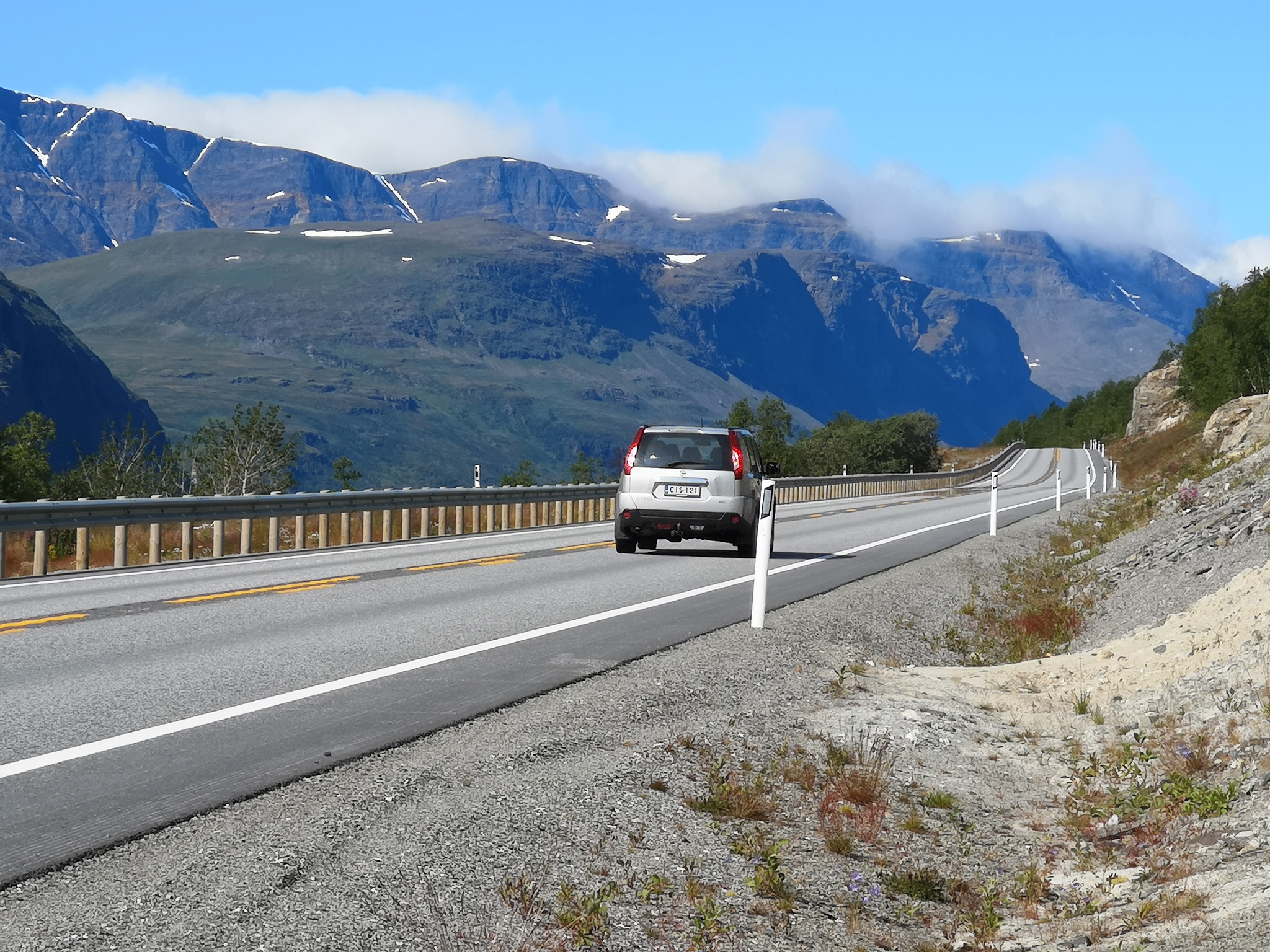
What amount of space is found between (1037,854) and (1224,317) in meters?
104

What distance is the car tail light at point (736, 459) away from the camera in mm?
18422

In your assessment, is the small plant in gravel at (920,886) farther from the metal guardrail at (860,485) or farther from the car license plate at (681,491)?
the metal guardrail at (860,485)

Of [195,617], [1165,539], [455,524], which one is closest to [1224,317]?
[455,524]

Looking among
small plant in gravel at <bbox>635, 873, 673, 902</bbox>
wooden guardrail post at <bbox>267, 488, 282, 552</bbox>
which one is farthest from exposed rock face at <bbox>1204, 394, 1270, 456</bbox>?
small plant in gravel at <bbox>635, 873, 673, 902</bbox>

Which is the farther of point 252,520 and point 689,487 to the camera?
point 252,520

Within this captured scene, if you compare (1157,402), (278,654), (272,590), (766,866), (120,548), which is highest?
(1157,402)

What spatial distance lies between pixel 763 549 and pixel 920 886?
22.1ft

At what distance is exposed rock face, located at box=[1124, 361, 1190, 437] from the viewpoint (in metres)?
134

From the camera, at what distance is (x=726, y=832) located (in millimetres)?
5426

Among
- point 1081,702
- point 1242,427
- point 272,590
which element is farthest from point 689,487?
point 1242,427

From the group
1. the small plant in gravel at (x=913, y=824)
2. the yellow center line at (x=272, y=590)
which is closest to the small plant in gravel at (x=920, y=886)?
the small plant in gravel at (x=913, y=824)

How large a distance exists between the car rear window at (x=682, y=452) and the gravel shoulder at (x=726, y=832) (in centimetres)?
910

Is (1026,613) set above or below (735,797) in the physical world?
below

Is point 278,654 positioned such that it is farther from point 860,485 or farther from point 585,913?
point 860,485
